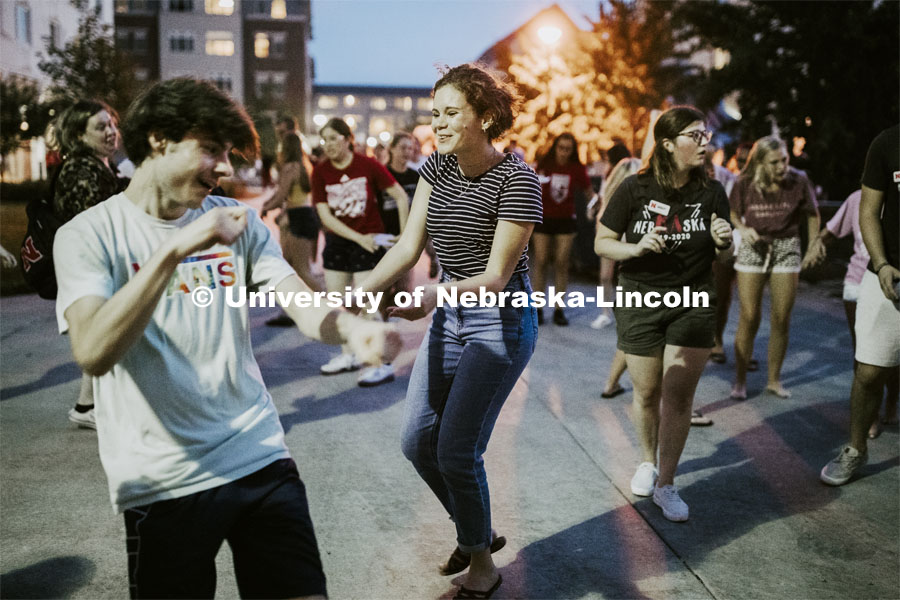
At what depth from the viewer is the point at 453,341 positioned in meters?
3.20

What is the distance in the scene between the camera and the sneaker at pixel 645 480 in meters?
4.56

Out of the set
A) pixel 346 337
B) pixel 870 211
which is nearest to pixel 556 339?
pixel 870 211

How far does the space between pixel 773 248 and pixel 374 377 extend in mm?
3367

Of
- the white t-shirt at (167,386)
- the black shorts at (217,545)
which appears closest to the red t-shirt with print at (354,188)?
the white t-shirt at (167,386)

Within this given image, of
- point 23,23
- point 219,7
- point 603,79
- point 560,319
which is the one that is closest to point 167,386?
point 560,319

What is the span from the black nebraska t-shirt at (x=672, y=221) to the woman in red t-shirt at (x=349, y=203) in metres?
2.77

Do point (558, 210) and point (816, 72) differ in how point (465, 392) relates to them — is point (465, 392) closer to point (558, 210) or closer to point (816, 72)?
point (558, 210)

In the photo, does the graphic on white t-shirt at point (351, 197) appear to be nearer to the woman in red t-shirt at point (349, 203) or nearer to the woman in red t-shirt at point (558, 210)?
the woman in red t-shirt at point (349, 203)

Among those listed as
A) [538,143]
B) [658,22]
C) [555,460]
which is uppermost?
[658,22]

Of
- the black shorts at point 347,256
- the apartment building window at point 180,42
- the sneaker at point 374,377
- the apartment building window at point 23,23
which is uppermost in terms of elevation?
the apartment building window at point 180,42

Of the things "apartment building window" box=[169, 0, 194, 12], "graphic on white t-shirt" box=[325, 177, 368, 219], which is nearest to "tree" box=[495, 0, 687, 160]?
"graphic on white t-shirt" box=[325, 177, 368, 219]

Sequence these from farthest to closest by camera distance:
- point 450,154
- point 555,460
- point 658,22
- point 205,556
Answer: point 658,22 → point 555,460 → point 450,154 → point 205,556

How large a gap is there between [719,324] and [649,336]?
380 centimetres

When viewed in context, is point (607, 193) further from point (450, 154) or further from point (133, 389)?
point (133, 389)
